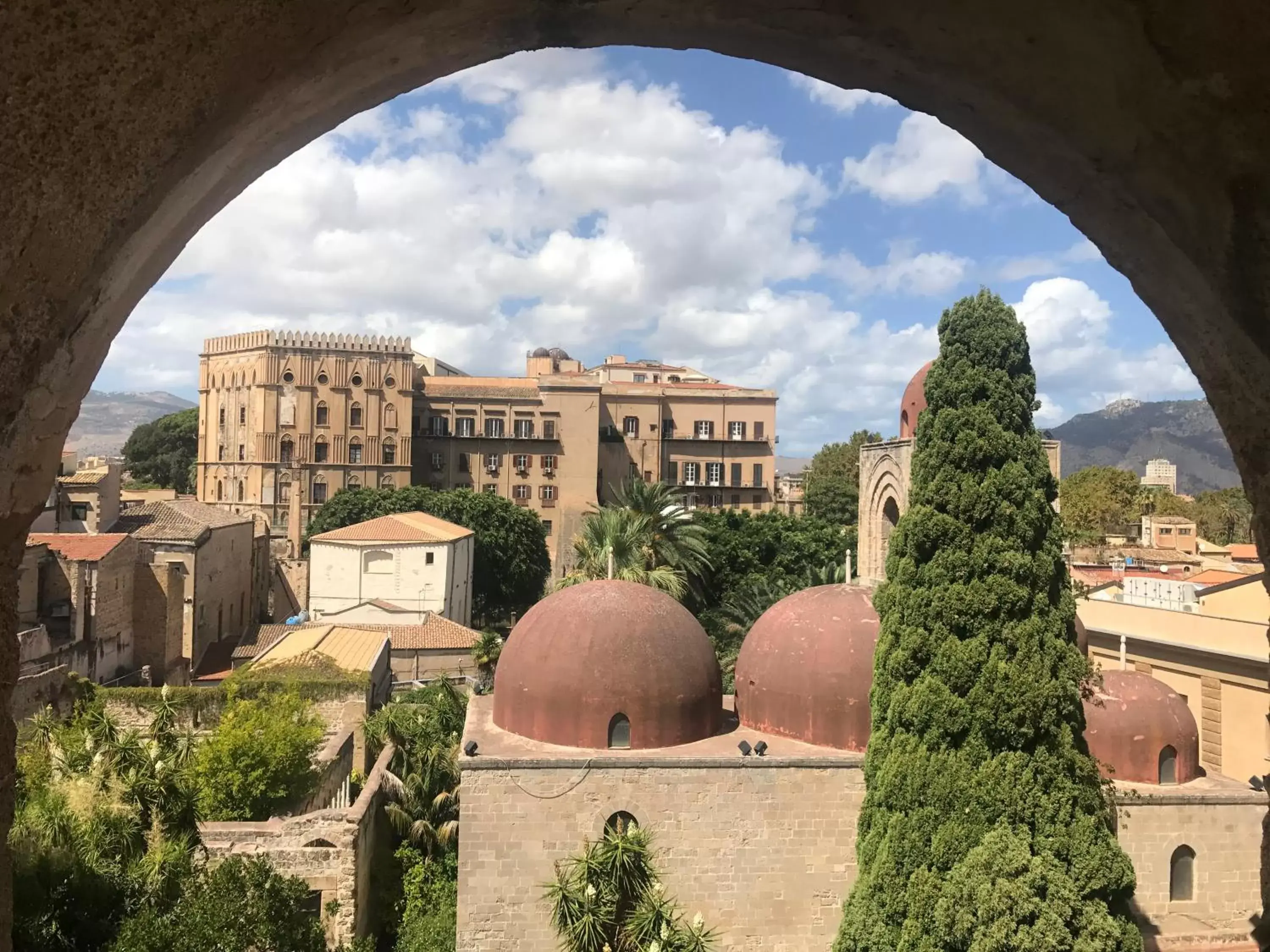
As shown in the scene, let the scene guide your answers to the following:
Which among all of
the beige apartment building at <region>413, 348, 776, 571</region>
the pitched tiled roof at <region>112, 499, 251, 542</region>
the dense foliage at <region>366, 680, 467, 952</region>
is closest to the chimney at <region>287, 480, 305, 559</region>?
the pitched tiled roof at <region>112, 499, 251, 542</region>

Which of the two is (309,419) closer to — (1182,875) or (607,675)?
(607,675)

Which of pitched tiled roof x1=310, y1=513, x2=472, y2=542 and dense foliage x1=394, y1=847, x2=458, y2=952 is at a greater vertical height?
pitched tiled roof x1=310, y1=513, x2=472, y2=542

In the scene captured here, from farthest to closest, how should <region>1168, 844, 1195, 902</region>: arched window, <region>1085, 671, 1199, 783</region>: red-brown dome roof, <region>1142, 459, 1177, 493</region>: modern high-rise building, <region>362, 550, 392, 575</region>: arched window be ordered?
<region>1142, 459, 1177, 493</region>: modern high-rise building, <region>362, 550, 392, 575</region>: arched window, <region>1085, 671, 1199, 783</region>: red-brown dome roof, <region>1168, 844, 1195, 902</region>: arched window

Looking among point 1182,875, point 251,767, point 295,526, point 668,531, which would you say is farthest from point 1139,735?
point 295,526

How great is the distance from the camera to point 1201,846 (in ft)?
45.9

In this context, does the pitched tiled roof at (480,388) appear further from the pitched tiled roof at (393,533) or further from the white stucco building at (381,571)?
the white stucco building at (381,571)

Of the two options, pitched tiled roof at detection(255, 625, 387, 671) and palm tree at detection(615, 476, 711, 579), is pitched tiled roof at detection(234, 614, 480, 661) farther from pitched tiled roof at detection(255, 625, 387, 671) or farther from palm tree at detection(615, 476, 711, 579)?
palm tree at detection(615, 476, 711, 579)

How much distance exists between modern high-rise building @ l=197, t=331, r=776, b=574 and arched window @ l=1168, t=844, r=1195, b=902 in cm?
3826

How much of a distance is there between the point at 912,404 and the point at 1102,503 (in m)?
34.5

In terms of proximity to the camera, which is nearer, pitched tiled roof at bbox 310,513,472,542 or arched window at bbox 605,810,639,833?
arched window at bbox 605,810,639,833

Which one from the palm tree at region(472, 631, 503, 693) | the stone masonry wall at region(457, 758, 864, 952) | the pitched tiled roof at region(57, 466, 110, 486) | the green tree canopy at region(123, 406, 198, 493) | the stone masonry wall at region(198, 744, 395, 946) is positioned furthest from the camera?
the green tree canopy at region(123, 406, 198, 493)

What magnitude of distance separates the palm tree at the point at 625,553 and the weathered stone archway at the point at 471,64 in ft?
83.3

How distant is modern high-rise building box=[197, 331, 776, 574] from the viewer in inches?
2007

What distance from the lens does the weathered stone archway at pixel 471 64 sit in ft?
4.70
